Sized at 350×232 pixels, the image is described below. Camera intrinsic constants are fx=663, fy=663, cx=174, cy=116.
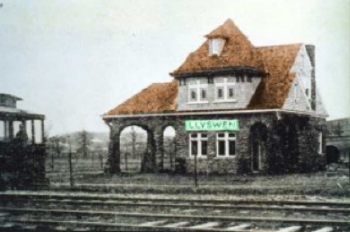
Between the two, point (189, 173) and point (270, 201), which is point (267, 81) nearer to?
point (189, 173)

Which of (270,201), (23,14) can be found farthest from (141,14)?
(270,201)

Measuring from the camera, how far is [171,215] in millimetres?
5457

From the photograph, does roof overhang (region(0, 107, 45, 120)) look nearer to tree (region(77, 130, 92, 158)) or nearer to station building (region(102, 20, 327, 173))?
tree (region(77, 130, 92, 158))

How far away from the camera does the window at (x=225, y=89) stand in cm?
895

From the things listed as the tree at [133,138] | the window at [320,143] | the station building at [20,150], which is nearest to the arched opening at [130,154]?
the tree at [133,138]

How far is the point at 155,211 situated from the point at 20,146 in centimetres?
233

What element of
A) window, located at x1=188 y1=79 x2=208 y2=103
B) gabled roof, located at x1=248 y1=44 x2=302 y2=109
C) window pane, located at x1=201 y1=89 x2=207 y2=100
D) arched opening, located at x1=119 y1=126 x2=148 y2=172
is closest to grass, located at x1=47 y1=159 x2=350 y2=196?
arched opening, located at x1=119 y1=126 x2=148 y2=172

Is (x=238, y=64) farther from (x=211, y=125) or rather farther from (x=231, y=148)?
(x=231, y=148)

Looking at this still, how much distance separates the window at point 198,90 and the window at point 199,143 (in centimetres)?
48

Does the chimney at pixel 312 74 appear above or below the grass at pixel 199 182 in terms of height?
above

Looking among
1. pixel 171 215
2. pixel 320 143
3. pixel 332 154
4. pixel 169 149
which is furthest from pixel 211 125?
pixel 171 215

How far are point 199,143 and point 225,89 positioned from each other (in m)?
0.84

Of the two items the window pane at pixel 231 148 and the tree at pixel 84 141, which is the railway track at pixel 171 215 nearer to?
the tree at pixel 84 141

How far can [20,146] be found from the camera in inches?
297
